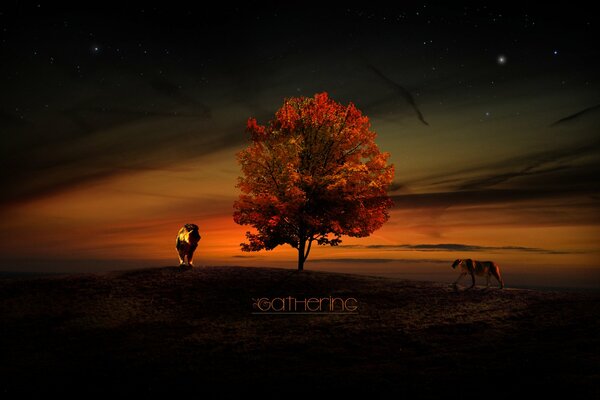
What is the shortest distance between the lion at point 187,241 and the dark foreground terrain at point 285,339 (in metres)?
1.13

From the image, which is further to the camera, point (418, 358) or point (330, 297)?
point (330, 297)

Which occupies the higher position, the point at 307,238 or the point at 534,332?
the point at 307,238

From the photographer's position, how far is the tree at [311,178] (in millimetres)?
29750

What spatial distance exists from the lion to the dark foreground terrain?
1.13 m

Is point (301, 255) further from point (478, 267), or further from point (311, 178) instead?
point (478, 267)

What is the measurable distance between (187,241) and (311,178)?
7769 mm

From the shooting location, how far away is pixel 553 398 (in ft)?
39.2

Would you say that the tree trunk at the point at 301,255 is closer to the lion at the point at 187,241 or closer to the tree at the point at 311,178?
the tree at the point at 311,178

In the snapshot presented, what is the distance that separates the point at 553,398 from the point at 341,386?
5033 mm

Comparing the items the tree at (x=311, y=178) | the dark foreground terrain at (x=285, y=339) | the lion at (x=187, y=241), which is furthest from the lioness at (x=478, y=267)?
the lion at (x=187, y=241)

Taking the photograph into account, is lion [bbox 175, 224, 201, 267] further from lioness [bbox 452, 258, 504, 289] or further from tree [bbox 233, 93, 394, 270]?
lioness [bbox 452, 258, 504, 289]

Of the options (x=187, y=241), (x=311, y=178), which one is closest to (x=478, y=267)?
(x=311, y=178)

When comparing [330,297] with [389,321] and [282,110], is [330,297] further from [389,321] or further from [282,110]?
[282,110]

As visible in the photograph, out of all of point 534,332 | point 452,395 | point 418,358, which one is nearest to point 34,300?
point 418,358
